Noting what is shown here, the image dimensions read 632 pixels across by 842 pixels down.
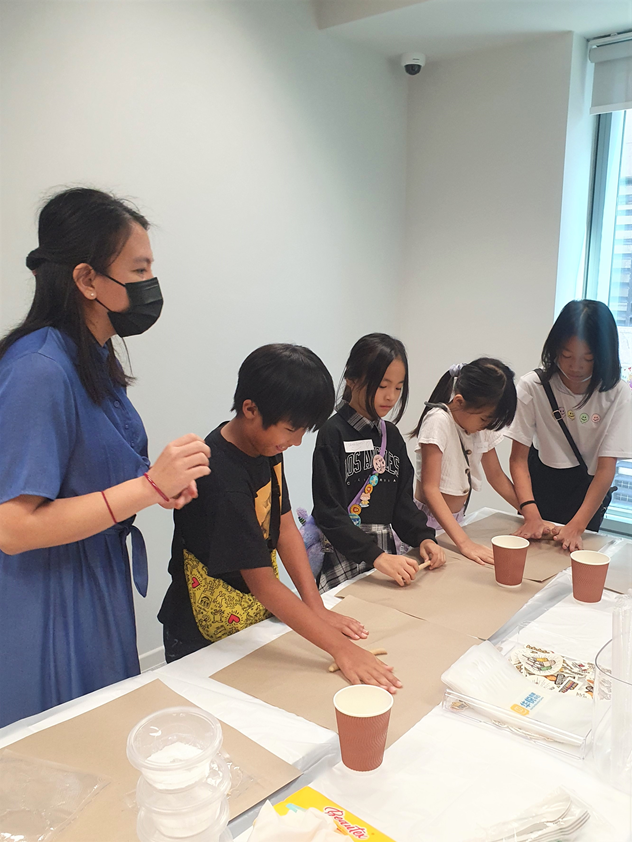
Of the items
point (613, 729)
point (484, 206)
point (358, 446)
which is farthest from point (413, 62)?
point (613, 729)

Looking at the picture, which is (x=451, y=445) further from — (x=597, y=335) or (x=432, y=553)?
(x=597, y=335)

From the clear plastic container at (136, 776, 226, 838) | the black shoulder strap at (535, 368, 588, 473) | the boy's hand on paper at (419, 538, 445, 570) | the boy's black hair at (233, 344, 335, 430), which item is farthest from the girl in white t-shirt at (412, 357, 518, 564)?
the clear plastic container at (136, 776, 226, 838)

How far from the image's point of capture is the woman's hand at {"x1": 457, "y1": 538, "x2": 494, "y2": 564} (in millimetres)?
1593

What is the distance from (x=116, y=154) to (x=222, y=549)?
1.56 m

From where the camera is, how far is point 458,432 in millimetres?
1871

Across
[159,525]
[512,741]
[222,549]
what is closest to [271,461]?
[222,549]

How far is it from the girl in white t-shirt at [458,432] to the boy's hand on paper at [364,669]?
2.16 ft

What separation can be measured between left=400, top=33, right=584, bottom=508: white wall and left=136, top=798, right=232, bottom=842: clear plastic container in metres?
2.80

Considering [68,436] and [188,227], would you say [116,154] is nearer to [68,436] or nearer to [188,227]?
[188,227]

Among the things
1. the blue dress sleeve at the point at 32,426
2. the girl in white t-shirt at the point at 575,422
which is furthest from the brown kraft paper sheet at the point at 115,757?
the girl in white t-shirt at the point at 575,422

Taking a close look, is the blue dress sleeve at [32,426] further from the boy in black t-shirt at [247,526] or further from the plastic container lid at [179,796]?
the plastic container lid at [179,796]

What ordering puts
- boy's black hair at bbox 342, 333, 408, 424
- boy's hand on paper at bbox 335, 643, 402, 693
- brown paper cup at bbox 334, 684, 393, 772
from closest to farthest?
brown paper cup at bbox 334, 684, 393, 772
boy's hand on paper at bbox 335, 643, 402, 693
boy's black hair at bbox 342, 333, 408, 424

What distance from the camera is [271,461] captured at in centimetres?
138

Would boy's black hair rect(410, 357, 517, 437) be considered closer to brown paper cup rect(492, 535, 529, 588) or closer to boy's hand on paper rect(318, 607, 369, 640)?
brown paper cup rect(492, 535, 529, 588)
